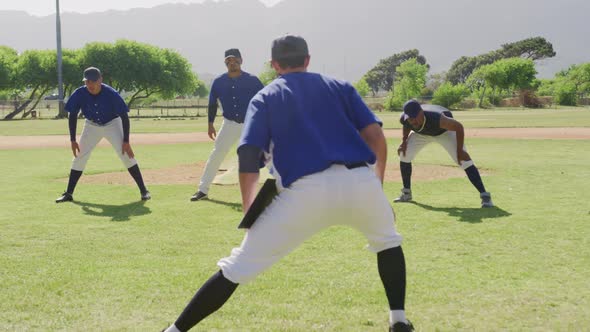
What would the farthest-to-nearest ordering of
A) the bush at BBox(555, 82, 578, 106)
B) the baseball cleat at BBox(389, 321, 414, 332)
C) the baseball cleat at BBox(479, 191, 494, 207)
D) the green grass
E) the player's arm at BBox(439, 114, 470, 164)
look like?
the bush at BBox(555, 82, 578, 106), the green grass, the baseball cleat at BBox(479, 191, 494, 207), the player's arm at BBox(439, 114, 470, 164), the baseball cleat at BBox(389, 321, 414, 332)

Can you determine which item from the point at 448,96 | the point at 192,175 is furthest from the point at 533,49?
the point at 192,175

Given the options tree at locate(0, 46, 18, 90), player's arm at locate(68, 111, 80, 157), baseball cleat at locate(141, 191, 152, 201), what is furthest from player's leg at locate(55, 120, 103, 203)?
tree at locate(0, 46, 18, 90)

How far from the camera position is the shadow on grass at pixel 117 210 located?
835 cm

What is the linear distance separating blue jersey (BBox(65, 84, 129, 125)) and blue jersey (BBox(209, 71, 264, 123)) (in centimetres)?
151

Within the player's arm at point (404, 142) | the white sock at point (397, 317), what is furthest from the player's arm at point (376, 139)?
the player's arm at point (404, 142)

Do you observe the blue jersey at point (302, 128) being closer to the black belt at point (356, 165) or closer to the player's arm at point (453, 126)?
the black belt at point (356, 165)

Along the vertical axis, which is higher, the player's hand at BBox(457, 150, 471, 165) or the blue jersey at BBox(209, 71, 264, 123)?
the blue jersey at BBox(209, 71, 264, 123)

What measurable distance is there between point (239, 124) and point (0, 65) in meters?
67.6

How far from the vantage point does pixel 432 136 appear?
9047 millimetres

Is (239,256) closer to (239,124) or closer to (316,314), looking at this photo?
(316,314)

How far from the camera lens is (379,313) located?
4.27 metres

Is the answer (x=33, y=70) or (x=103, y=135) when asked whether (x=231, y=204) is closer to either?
(x=103, y=135)

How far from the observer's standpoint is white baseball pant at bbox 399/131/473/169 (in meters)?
8.95

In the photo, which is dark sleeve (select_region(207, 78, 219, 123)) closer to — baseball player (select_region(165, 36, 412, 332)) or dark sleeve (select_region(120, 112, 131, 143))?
dark sleeve (select_region(120, 112, 131, 143))
